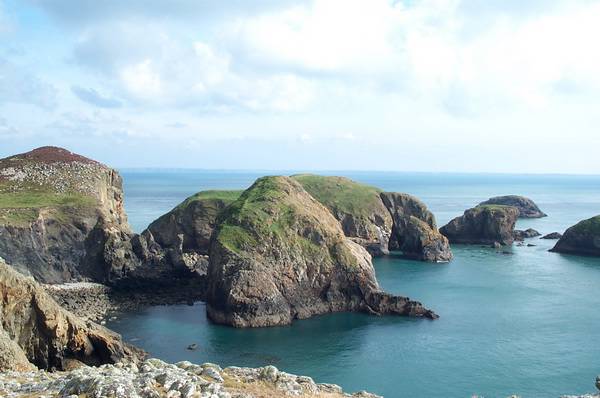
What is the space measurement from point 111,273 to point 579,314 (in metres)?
64.6

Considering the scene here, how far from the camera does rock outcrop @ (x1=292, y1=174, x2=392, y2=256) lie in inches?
5172

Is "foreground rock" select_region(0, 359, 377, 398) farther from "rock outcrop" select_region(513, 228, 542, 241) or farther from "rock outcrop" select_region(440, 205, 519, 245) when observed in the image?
"rock outcrop" select_region(513, 228, 542, 241)

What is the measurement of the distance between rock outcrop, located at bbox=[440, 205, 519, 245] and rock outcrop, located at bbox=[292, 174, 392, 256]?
21233mm

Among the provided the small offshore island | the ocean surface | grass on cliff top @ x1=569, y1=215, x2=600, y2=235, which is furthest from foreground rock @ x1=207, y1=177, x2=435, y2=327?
grass on cliff top @ x1=569, y1=215, x2=600, y2=235

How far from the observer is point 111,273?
88125 millimetres

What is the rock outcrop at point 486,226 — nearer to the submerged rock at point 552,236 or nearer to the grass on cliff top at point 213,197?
the submerged rock at point 552,236

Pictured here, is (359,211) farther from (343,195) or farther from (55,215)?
(55,215)

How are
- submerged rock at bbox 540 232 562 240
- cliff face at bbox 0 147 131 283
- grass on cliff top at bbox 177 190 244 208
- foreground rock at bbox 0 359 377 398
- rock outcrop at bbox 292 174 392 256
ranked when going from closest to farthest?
1. foreground rock at bbox 0 359 377 398
2. cliff face at bbox 0 147 131 283
3. grass on cliff top at bbox 177 190 244 208
4. rock outcrop at bbox 292 174 392 256
5. submerged rock at bbox 540 232 562 240

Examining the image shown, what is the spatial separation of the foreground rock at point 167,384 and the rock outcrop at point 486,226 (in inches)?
4710

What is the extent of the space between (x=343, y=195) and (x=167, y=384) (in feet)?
390

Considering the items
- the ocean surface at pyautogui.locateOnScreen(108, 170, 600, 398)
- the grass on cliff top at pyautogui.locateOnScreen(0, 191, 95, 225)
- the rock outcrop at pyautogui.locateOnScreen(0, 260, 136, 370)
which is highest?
the grass on cliff top at pyautogui.locateOnScreen(0, 191, 95, 225)

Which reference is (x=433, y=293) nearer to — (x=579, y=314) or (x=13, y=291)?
(x=579, y=314)

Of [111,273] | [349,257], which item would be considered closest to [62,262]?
[111,273]

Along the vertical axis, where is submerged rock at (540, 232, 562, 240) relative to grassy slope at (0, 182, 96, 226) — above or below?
below
